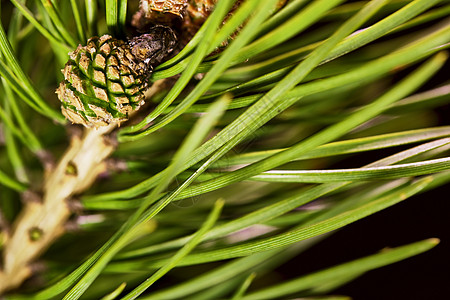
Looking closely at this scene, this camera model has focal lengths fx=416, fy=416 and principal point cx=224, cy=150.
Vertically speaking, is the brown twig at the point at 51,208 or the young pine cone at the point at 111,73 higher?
the young pine cone at the point at 111,73

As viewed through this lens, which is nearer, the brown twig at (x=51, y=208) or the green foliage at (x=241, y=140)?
the green foliage at (x=241, y=140)

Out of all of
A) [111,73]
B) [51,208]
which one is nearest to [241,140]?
[111,73]

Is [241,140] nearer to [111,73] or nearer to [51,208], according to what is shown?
[111,73]

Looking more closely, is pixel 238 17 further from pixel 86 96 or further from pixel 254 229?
pixel 254 229

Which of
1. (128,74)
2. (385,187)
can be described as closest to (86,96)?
(128,74)

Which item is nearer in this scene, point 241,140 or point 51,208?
point 241,140

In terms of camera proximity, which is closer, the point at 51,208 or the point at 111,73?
the point at 111,73
